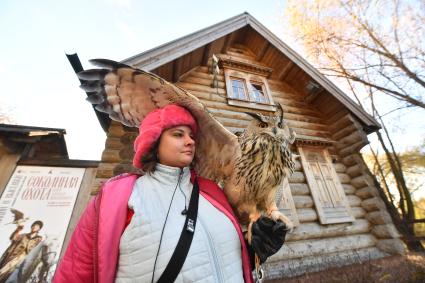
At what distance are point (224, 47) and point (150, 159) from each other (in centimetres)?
542

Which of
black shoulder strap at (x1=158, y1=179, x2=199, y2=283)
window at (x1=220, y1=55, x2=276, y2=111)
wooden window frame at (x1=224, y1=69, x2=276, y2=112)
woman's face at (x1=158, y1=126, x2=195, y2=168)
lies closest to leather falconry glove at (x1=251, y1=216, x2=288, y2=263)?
black shoulder strap at (x1=158, y1=179, x2=199, y2=283)

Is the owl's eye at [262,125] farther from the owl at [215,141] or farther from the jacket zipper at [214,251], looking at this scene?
the jacket zipper at [214,251]

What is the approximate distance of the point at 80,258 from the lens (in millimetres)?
979

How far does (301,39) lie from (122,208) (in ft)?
37.4

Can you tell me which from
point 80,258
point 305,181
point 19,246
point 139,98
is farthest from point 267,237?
point 305,181

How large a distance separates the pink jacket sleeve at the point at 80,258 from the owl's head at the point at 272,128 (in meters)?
1.32

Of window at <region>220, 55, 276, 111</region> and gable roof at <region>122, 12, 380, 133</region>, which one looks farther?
window at <region>220, 55, 276, 111</region>

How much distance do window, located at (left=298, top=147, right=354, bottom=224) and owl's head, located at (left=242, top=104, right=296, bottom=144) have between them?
3167 mm

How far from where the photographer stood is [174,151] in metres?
1.28

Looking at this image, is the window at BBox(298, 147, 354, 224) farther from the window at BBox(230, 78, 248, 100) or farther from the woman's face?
the woman's face

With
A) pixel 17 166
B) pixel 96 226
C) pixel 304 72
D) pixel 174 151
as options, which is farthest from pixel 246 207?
pixel 304 72

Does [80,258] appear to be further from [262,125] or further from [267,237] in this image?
[262,125]

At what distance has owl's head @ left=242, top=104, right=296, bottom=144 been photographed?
163 cm

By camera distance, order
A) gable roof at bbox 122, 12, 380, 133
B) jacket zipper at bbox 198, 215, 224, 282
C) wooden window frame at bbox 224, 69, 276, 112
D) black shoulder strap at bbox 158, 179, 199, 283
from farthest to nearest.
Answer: wooden window frame at bbox 224, 69, 276, 112 → gable roof at bbox 122, 12, 380, 133 → jacket zipper at bbox 198, 215, 224, 282 → black shoulder strap at bbox 158, 179, 199, 283
